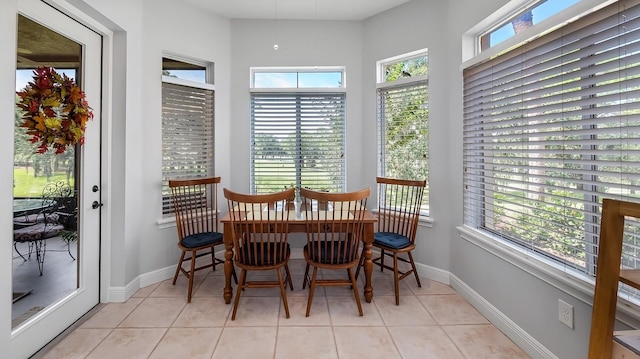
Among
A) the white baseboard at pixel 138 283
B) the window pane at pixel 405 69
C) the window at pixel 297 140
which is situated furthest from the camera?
the window at pixel 297 140

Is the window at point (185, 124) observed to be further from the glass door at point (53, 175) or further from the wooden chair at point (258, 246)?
the wooden chair at point (258, 246)

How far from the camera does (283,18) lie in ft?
10.6

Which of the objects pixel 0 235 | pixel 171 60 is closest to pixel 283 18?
pixel 171 60

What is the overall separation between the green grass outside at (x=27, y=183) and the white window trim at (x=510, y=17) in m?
3.21

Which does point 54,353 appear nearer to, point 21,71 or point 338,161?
point 21,71

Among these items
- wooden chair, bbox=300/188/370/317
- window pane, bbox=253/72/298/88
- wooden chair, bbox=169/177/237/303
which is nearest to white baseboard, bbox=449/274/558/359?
wooden chair, bbox=300/188/370/317

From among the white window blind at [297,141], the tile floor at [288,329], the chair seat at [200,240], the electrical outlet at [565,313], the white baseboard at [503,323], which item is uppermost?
the white window blind at [297,141]

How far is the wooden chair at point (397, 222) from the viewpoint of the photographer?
2.45 m

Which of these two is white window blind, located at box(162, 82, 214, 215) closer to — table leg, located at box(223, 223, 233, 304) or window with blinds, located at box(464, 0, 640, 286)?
table leg, located at box(223, 223, 233, 304)

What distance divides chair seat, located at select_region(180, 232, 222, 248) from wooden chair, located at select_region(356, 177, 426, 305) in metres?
1.41

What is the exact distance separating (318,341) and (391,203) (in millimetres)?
1728

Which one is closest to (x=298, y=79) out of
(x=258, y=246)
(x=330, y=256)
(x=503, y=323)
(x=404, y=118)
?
(x=404, y=118)

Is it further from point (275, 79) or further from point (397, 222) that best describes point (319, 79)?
point (397, 222)

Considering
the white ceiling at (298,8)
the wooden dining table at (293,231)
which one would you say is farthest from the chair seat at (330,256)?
the white ceiling at (298,8)
